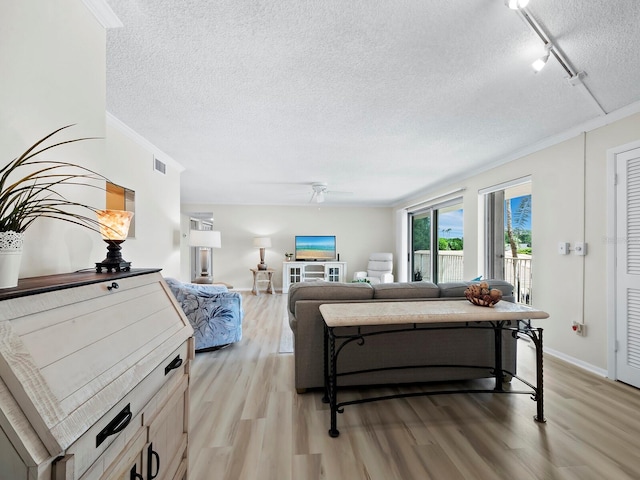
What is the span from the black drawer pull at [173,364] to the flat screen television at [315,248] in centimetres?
636

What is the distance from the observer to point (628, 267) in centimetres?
244

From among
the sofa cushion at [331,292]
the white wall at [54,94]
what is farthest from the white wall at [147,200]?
the sofa cushion at [331,292]

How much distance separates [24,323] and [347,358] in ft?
6.64

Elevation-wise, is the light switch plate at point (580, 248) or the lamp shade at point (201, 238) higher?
the lamp shade at point (201, 238)

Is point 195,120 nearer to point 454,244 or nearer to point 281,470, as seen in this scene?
point 281,470

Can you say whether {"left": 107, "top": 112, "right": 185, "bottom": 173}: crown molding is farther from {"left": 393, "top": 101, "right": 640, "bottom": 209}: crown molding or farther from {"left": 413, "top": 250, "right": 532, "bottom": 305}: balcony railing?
{"left": 413, "top": 250, "right": 532, "bottom": 305}: balcony railing

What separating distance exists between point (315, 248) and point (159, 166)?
4700 millimetres

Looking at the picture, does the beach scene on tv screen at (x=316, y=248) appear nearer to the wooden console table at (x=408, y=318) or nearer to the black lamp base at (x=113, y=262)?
the wooden console table at (x=408, y=318)

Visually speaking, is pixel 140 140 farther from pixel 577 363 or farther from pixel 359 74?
pixel 577 363

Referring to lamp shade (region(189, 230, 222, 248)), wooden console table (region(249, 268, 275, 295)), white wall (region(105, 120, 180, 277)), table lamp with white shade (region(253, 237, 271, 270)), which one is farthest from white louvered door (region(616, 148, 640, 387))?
table lamp with white shade (region(253, 237, 271, 270))

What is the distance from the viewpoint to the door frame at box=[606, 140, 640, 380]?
2.53 m

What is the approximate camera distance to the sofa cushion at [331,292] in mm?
2426

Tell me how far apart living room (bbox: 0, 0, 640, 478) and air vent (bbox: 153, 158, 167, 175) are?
63 mm

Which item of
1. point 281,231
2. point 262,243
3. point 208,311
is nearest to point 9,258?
point 208,311
